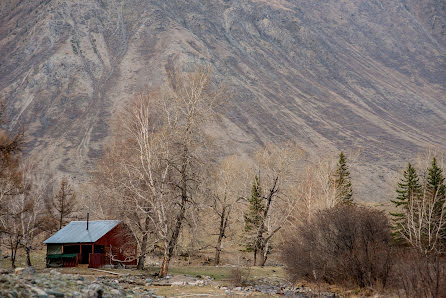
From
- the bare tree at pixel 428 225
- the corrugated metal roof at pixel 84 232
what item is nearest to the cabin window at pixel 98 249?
the corrugated metal roof at pixel 84 232

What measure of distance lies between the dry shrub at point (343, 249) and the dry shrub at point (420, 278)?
2.63m

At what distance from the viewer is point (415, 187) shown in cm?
5294

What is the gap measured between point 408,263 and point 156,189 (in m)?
16.9

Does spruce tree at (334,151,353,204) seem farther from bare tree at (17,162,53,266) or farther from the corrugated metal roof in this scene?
bare tree at (17,162,53,266)

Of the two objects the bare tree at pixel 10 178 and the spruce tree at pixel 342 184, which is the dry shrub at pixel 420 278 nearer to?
the bare tree at pixel 10 178

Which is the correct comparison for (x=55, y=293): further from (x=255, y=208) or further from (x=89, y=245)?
(x=255, y=208)

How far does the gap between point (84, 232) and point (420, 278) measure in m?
31.5

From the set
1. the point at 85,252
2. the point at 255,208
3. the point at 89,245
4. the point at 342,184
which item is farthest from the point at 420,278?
the point at 342,184

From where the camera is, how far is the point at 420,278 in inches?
829

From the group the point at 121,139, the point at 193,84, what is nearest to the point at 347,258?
A: the point at 193,84

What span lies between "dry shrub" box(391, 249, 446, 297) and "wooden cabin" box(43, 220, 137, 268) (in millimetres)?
24511

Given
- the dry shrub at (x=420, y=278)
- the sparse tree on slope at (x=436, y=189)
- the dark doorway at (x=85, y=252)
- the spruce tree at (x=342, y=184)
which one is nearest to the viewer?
the dry shrub at (x=420, y=278)

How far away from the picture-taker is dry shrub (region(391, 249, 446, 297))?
20375 millimetres

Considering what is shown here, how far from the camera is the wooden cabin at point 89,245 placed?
140 ft
